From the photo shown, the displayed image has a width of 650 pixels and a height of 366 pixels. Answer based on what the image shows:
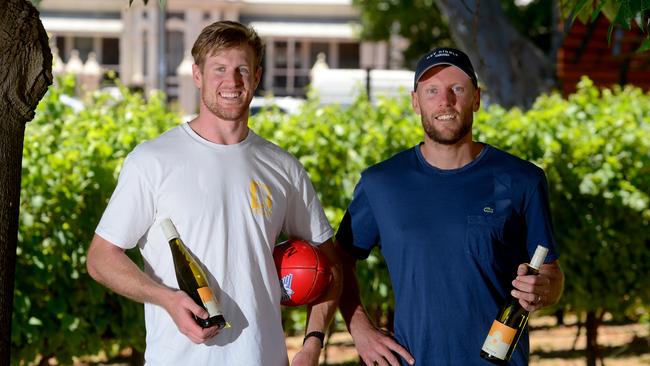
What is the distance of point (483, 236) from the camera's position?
419cm

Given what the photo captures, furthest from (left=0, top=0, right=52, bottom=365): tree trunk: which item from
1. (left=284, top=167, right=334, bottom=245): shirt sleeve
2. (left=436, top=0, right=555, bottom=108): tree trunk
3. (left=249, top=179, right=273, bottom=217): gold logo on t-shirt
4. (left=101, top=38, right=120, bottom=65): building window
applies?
(left=101, top=38, right=120, bottom=65): building window

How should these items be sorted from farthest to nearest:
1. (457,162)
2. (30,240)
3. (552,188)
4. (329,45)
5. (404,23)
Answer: (329,45) < (404,23) < (552,188) < (30,240) < (457,162)

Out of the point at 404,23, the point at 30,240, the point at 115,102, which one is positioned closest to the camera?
the point at 30,240

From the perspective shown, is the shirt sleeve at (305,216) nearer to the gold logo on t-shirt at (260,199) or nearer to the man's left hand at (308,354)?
the gold logo on t-shirt at (260,199)

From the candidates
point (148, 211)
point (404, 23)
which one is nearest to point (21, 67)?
point (148, 211)

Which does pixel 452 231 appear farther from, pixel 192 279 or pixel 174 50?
pixel 174 50

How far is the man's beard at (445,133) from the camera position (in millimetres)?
4305

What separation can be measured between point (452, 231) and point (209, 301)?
0.90m

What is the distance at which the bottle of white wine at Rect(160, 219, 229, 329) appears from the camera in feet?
12.9

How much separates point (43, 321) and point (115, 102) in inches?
106

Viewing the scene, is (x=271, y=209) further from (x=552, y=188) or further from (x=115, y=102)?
(x=115, y=102)

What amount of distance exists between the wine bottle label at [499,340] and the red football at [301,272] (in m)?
0.65

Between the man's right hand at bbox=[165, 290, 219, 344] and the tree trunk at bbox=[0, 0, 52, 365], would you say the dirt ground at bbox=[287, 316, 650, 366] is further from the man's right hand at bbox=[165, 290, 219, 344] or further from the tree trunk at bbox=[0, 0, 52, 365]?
the man's right hand at bbox=[165, 290, 219, 344]

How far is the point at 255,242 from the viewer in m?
4.14
